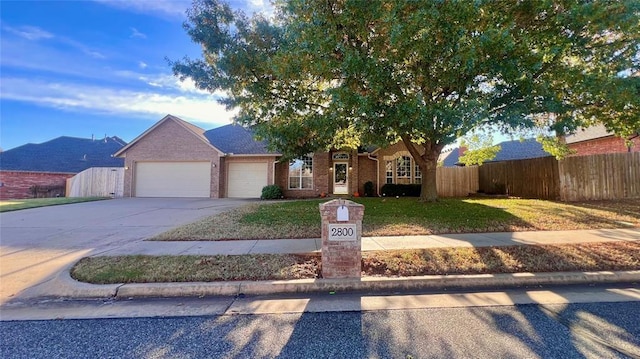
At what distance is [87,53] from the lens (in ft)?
37.5

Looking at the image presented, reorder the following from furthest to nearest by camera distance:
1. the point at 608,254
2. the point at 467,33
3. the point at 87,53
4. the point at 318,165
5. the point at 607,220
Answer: the point at 318,165
the point at 87,53
the point at 607,220
the point at 467,33
the point at 608,254

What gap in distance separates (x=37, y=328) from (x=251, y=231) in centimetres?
472

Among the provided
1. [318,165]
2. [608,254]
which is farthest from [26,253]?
[318,165]

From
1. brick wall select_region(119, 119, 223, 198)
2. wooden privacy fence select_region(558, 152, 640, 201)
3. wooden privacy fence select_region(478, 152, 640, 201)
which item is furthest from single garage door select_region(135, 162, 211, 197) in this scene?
wooden privacy fence select_region(558, 152, 640, 201)

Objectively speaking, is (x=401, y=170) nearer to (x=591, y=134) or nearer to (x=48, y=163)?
(x=591, y=134)

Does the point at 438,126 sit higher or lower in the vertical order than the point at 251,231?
higher

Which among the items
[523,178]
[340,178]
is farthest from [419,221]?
[523,178]

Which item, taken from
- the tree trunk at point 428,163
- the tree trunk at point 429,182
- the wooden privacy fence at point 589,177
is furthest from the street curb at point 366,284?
the wooden privacy fence at point 589,177

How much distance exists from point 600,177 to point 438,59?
39.7 ft

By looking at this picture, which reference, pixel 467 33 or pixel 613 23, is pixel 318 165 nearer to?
pixel 467 33

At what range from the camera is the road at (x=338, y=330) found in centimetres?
287

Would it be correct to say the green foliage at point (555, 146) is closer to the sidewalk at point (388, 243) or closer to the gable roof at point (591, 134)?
the sidewalk at point (388, 243)

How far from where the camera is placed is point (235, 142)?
21.0 meters

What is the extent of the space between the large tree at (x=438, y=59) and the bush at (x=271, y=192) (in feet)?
27.4
